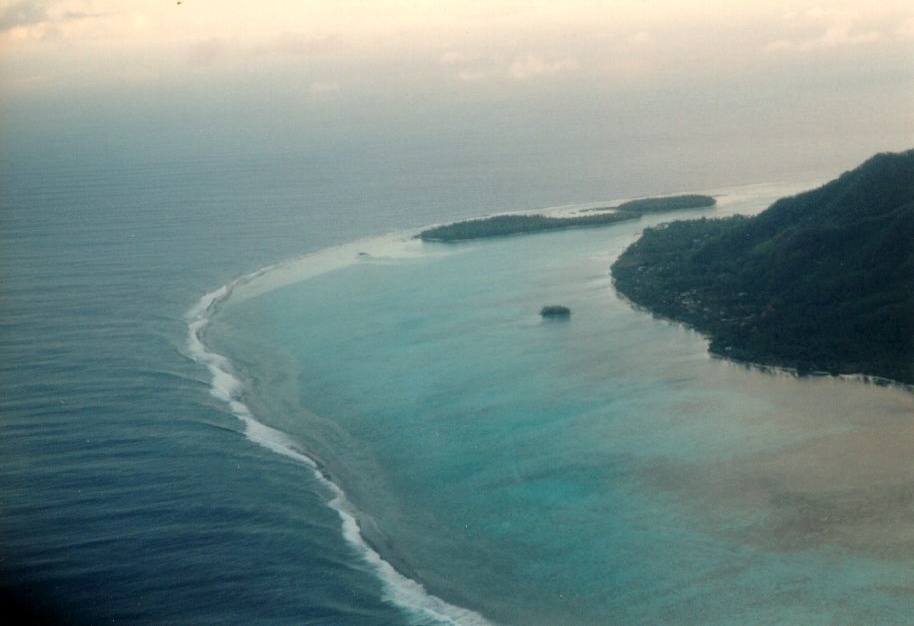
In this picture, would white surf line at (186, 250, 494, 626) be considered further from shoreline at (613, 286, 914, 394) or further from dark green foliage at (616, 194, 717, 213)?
dark green foliage at (616, 194, 717, 213)

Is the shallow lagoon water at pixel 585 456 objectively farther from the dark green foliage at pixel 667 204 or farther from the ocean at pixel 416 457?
the dark green foliage at pixel 667 204

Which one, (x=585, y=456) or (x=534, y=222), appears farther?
(x=534, y=222)

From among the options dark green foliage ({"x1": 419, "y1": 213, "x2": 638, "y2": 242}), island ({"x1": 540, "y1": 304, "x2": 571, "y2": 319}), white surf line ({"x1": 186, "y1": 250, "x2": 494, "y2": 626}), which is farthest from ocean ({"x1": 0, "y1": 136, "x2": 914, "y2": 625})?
dark green foliage ({"x1": 419, "y1": 213, "x2": 638, "y2": 242})

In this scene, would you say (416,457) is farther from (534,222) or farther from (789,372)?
(534,222)

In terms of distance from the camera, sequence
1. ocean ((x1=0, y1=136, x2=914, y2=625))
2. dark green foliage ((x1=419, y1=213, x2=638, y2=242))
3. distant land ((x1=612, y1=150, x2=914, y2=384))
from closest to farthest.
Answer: ocean ((x1=0, y1=136, x2=914, y2=625)) → distant land ((x1=612, y1=150, x2=914, y2=384)) → dark green foliage ((x1=419, y1=213, x2=638, y2=242))

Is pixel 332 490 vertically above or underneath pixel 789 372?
underneath

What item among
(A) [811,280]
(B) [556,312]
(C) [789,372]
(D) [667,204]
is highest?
(D) [667,204]

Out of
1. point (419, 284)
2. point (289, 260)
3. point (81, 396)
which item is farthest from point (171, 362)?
point (289, 260)

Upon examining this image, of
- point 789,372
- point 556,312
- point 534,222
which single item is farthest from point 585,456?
point 534,222
